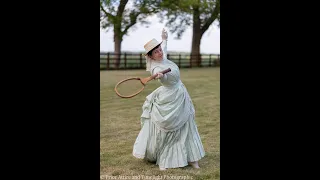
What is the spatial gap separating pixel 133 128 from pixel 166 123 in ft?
1.51

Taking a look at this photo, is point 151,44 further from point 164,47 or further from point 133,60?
point 133,60

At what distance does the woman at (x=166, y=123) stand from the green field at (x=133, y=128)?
2.9 inches

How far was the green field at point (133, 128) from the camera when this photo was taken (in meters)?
2.53

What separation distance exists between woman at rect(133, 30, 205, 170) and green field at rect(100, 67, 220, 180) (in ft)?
0.24

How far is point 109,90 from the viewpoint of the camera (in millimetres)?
3049

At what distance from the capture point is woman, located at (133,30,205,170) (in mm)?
2488

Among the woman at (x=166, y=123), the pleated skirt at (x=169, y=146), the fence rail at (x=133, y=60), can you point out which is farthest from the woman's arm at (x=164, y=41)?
the pleated skirt at (x=169, y=146)

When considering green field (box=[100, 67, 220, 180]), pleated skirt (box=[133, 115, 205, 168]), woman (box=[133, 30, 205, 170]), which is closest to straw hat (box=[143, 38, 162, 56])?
woman (box=[133, 30, 205, 170])

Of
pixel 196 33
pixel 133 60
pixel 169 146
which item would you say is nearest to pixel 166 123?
pixel 169 146

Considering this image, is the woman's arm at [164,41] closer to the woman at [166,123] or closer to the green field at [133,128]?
the woman at [166,123]
